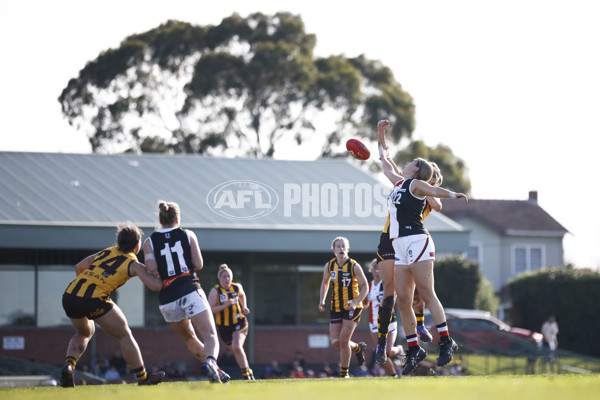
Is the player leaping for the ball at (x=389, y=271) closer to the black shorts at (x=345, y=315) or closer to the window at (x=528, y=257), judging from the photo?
the black shorts at (x=345, y=315)

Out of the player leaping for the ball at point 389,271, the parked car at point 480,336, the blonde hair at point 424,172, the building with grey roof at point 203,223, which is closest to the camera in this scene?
the blonde hair at point 424,172

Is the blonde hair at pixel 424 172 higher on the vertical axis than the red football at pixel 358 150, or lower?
lower

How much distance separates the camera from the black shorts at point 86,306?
10.4 m

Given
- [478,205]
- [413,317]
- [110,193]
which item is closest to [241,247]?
[110,193]

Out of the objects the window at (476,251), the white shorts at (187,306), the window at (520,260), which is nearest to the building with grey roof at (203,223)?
the white shorts at (187,306)

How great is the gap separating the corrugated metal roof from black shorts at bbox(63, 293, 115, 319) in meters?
15.0

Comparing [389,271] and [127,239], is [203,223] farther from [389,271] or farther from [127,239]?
[127,239]

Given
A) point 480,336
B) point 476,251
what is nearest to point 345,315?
point 480,336

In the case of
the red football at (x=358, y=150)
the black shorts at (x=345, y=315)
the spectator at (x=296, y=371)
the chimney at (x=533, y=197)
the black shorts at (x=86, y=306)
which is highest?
the chimney at (x=533, y=197)

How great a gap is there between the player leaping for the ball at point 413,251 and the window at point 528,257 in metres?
44.9

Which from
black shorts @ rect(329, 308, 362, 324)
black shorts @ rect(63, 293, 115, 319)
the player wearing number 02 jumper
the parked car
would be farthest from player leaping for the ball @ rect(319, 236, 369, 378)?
the parked car

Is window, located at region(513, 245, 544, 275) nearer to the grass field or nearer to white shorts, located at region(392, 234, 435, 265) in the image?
white shorts, located at region(392, 234, 435, 265)

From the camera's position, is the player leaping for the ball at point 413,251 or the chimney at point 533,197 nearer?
the player leaping for the ball at point 413,251

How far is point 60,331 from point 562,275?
2207 cm
